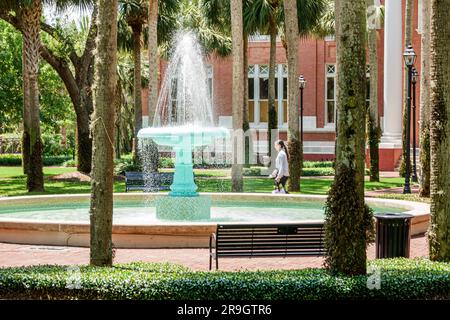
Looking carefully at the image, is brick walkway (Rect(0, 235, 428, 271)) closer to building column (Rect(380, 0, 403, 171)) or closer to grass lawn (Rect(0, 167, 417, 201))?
grass lawn (Rect(0, 167, 417, 201))

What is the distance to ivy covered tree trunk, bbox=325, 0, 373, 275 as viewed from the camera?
851 centimetres

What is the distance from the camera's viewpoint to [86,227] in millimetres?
12883

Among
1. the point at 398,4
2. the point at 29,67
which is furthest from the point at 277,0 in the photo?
the point at 29,67

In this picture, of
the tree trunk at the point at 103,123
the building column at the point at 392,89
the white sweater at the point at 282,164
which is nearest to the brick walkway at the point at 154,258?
the tree trunk at the point at 103,123

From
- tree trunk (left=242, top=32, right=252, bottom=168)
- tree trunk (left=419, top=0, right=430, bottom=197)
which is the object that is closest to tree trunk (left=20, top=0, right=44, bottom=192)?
tree trunk (left=419, top=0, right=430, bottom=197)

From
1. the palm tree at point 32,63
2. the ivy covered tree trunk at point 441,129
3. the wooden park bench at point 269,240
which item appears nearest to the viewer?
the ivy covered tree trunk at point 441,129

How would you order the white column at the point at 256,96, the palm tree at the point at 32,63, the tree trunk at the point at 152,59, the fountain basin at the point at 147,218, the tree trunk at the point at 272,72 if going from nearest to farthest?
the fountain basin at the point at 147,218, the palm tree at the point at 32,63, the tree trunk at the point at 152,59, the tree trunk at the point at 272,72, the white column at the point at 256,96

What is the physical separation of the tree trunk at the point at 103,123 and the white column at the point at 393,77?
2850 centimetres

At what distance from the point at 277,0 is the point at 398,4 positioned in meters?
6.23

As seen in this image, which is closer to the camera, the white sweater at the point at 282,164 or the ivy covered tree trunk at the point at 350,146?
the ivy covered tree trunk at the point at 350,146

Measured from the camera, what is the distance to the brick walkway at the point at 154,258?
1139 cm

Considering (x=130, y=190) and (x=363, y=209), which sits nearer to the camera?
(x=363, y=209)

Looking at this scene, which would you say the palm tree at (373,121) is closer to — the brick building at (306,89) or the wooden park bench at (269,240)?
the brick building at (306,89)

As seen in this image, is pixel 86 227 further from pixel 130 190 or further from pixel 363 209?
pixel 130 190
